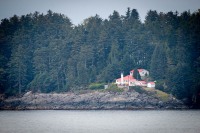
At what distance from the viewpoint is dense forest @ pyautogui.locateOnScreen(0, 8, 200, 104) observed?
112 meters

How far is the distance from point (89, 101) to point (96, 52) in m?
22.8

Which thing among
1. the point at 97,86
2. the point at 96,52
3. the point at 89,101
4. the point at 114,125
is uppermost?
the point at 96,52

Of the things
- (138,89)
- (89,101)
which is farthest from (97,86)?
(138,89)

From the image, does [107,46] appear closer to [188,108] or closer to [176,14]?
[176,14]

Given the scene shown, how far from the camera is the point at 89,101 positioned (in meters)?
108

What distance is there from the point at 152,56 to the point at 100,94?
1837 cm

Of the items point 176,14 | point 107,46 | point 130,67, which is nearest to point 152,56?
point 130,67

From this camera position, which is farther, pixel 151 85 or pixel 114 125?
pixel 151 85

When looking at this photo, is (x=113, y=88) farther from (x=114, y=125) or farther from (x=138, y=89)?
(x=114, y=125)

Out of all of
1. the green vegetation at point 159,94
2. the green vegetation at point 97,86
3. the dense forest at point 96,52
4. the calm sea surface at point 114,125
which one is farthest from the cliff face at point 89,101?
the calm sea surface at point 114,125

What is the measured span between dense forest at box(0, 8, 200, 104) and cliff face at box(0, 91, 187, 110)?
13.1 ft

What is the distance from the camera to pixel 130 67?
4673 inches

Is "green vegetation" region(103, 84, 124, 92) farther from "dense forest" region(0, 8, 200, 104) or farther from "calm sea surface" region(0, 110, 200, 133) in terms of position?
"calm sea surface" region(0, 110, 200, 133)

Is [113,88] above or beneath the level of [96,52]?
beneath
